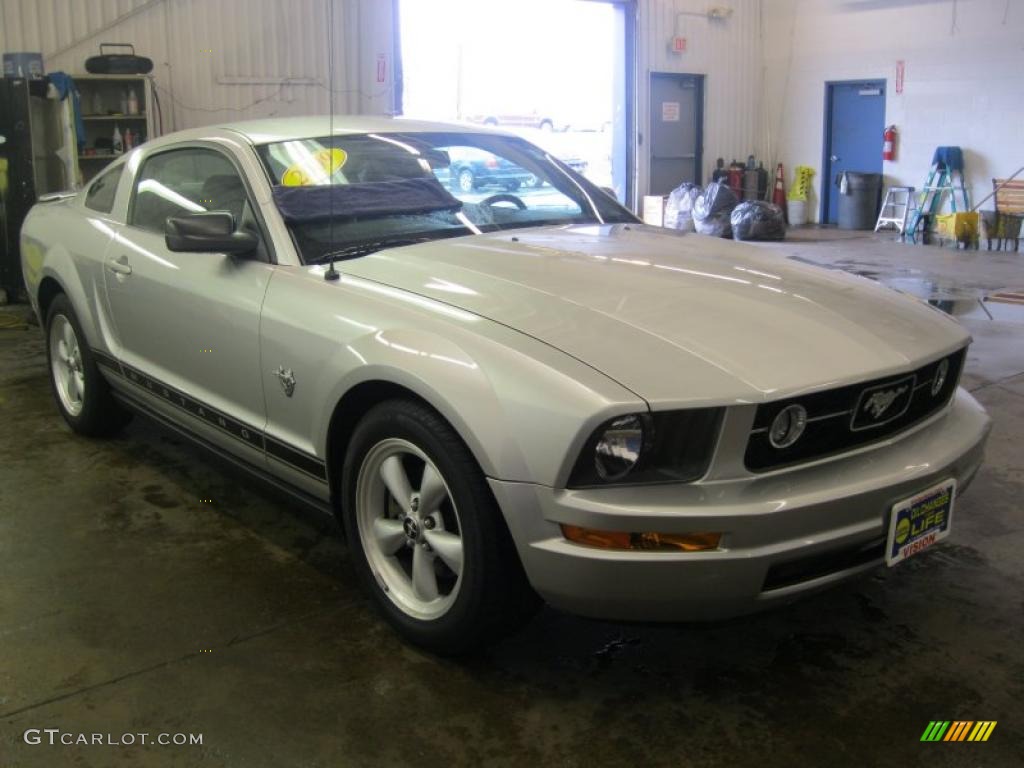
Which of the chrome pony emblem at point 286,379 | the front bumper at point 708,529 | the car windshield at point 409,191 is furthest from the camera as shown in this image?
the car windshield at point 409,191

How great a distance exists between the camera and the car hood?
2.15 meters

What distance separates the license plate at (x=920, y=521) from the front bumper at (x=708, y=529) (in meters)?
0.04

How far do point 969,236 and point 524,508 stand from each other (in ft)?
37.6

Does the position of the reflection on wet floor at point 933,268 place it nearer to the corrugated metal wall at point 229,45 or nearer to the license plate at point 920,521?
the license plate at point 920,521

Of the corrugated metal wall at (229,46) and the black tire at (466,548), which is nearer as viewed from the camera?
the black tire at (466,548)

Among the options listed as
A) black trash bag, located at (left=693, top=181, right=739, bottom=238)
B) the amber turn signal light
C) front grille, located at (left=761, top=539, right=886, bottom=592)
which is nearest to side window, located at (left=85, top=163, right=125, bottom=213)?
the amber turn signal light

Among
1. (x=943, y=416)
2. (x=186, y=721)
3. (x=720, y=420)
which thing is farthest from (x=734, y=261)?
(x=186, y=721)

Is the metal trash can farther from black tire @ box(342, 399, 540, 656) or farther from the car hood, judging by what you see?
black tire @ box(342, 399, 540, 656)

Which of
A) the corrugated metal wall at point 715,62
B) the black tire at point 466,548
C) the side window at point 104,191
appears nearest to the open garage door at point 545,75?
the corrugated metal wall at point 715,62

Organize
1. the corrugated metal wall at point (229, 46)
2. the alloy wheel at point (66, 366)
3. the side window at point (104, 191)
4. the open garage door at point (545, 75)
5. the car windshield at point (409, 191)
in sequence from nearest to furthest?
the car windshield at point (409, 191), the side window at point (104, 191), the alloy wheel at point (66, 366), the corrugated metal wall at point (229, 46), the open garage door at point (545, 75)

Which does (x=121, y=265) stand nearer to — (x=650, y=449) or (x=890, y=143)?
(x=650, y=449)

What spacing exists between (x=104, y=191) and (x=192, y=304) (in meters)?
1.33

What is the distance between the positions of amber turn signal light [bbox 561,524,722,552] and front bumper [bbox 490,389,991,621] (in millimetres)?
16

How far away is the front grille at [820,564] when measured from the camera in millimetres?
2109
